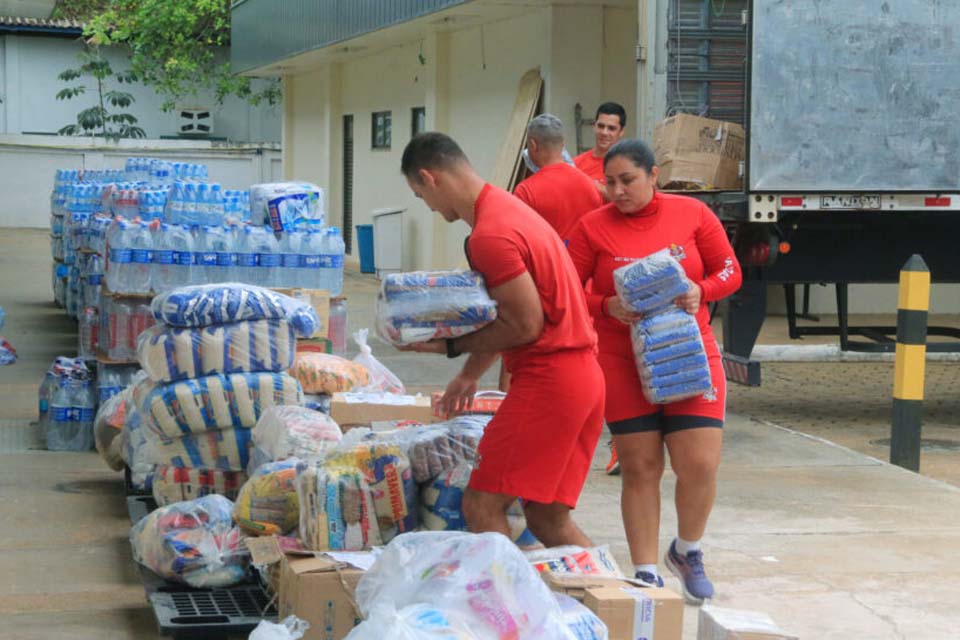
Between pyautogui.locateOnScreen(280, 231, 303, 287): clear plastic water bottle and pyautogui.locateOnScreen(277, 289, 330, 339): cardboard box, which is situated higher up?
pyautogui.locateOnScreen(280, 231, 303, 287): clear plastic water bottle

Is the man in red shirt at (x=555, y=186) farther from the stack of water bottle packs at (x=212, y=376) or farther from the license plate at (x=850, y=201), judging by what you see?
the license plate at (x=850, y=201)

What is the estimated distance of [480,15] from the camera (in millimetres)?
19406

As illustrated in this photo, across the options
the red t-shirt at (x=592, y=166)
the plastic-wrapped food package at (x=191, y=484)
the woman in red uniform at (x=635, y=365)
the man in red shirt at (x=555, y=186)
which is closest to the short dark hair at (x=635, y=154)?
the woman in red uniform at (x=635, y=365)

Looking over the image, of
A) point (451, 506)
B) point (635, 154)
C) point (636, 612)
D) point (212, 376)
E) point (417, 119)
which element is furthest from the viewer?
point (417, 119)

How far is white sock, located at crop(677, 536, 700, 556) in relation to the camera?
19.6ft

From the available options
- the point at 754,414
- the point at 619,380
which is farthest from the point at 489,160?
the point at 619,380

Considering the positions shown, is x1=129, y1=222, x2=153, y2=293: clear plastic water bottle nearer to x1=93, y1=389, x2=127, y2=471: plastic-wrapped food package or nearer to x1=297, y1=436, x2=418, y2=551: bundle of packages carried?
x1=93, y1=389, x2=127, y2=471: plastic-wrapped food package

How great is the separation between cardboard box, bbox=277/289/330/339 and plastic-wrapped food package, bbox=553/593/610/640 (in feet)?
15.3

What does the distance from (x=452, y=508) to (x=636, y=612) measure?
39.8 inches

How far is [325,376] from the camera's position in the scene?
25.7 feet

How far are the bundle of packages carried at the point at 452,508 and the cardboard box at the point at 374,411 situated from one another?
1.60m

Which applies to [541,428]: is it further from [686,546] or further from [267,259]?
[267,259]

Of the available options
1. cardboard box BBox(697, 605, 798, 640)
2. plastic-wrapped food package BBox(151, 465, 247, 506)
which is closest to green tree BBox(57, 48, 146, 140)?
plastic-wrapped food package BBox(151, 465, 247, 506)

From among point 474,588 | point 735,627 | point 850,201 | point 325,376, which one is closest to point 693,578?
point 735,627
